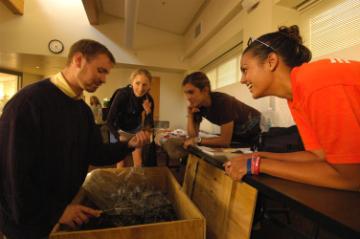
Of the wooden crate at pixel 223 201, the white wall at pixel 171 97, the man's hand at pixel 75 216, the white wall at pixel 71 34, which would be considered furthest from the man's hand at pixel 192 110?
the white wall at pixel 171 97

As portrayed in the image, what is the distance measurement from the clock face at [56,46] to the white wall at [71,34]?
0.08 meters

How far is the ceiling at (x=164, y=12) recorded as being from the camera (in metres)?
3.91

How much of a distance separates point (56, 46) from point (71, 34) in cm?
40

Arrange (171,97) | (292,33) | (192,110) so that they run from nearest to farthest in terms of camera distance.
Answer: (292,33) → (192,110) → (171,97)

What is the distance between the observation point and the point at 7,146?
28.9 inches

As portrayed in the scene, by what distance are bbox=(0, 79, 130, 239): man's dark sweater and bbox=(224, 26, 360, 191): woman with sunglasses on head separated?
2.12 feet

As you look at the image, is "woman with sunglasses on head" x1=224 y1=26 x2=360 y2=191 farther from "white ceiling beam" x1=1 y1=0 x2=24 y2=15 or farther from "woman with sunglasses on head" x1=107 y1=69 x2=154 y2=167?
"white ceiling beam" x1=1 y1=0 x2=24 y2=15

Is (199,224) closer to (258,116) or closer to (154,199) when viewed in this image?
(154,199)

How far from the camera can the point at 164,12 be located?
4.34m

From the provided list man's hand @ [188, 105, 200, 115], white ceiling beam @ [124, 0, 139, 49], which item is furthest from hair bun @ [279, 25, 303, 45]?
white ceiling beam @ [124, 0, 139, 49]

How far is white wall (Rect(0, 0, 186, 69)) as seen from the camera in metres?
4.41

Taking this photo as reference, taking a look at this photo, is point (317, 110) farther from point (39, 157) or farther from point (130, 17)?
point (130, 17)

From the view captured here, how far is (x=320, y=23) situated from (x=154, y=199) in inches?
78.0

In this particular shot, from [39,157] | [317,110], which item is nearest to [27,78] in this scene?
[39,157]
